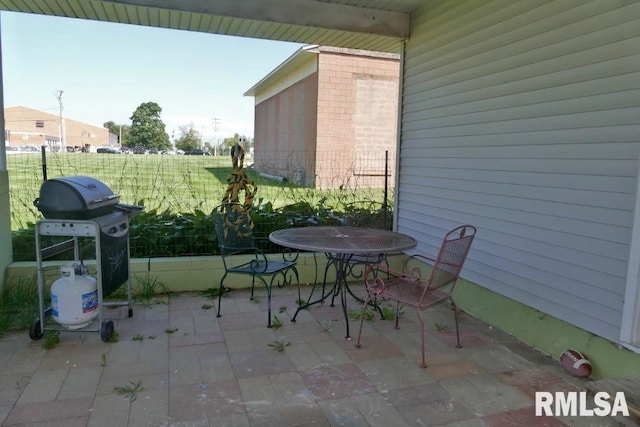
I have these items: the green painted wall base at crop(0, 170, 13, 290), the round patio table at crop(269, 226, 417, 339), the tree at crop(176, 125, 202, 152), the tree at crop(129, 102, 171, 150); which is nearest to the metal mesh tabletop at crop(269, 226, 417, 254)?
the round patio table at crop(269, 226, 417, 339)

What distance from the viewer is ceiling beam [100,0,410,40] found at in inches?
143

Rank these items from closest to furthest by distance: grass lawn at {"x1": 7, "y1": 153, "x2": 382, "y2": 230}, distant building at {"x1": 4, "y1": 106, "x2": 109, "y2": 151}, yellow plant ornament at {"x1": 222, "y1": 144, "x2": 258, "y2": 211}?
yellow plant ornament at {"x1": 222, "y1": 144, "x2": 258, "y2": 211} < grass lawn at {"x1": 7, "y1": 153, "x2": 382, "y2": 230} < distant building at {"x1": 4, "y1": 106, "x2": 109, "y2": 151}

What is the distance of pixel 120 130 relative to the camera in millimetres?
51938

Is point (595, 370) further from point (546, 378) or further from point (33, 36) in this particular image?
point (33, 36)

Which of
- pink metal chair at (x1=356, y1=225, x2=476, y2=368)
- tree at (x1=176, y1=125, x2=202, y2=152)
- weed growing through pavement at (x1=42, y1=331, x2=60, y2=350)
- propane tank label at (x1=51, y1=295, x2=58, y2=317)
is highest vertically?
tree at (x1=176, y1=125, x2=202, y2=152)

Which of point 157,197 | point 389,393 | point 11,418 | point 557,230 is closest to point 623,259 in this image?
point 557,230

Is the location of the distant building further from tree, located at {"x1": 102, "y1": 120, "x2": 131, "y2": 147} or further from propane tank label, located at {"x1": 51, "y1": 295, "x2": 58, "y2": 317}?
propane tank label, located at {"x1": 51, "y1": 295, "x2": 58, "y2": 317}

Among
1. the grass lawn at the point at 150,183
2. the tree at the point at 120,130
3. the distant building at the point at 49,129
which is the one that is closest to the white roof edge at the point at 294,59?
the grass lawn at the point at 150,183

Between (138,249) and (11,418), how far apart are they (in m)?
2.17

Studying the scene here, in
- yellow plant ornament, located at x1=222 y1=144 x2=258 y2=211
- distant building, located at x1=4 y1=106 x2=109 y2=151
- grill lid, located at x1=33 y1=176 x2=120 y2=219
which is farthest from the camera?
distant building, located at x1=4 y1=106 x2=109 y2=151

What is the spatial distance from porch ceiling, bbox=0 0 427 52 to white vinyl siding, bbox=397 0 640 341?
0.40 metres

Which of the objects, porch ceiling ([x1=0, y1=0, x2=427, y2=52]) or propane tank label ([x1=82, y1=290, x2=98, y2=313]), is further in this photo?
porch ceiling ([x1=0, y1=0, x2=427, y2=52])

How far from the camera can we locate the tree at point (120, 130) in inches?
1906

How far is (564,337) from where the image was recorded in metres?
2.67
